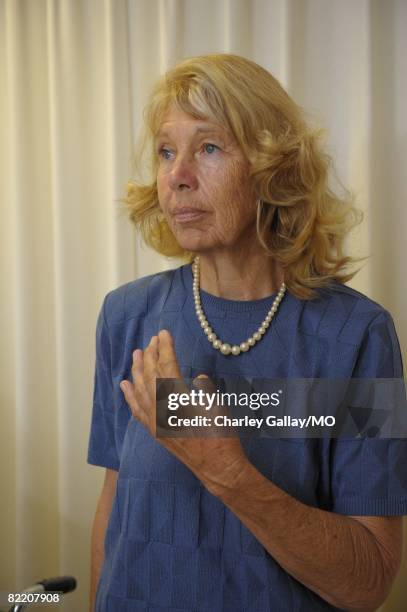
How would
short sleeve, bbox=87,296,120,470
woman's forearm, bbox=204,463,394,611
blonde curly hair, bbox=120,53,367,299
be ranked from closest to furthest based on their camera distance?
woman's forearm, bbox=204,463,394,611 < blonde curly hair, bbox=120,53,367,299 < short sleeve, bbox=87,296,120,470

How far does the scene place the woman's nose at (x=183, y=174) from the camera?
1049 millimetres

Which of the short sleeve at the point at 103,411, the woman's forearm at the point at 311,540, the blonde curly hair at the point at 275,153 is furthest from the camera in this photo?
the short sleeve at the point at 103,411

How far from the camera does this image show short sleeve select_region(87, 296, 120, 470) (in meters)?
1.24

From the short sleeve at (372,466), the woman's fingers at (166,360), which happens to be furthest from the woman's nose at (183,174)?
the short sleeve at (372,466)

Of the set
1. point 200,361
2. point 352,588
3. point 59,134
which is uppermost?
point 59,134

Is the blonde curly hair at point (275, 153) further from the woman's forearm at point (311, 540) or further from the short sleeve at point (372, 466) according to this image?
the woman's forearm at point (311, 540)

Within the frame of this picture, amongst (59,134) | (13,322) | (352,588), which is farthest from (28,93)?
(352,588)

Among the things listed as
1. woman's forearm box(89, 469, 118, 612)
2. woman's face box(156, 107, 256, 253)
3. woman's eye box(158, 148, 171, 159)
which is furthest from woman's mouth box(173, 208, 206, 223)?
woman's forearm box(89, 469, 118, 612)

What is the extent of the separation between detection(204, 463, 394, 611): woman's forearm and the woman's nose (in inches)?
16.0

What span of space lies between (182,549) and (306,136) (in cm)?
64

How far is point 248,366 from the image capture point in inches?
42.8

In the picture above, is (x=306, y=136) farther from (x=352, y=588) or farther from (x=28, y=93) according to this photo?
(x=28, y=93)

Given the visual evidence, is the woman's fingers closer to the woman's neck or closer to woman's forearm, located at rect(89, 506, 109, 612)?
the woman's neck

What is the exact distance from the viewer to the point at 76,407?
193cm
